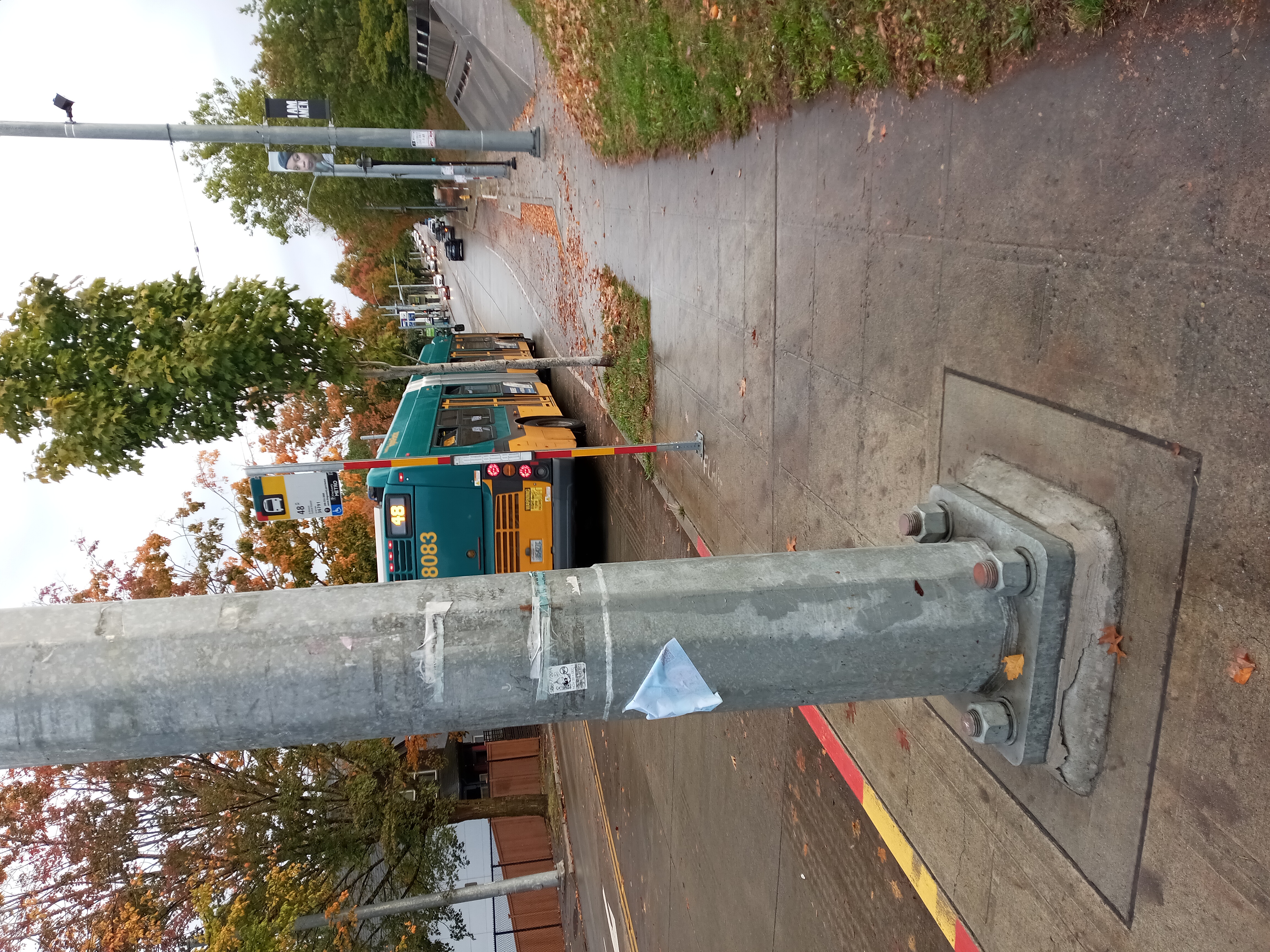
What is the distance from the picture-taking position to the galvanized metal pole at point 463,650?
2328 mm

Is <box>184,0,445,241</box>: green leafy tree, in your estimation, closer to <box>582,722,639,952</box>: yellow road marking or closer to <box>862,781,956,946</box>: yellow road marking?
<box>582,722,639,952</box>: yellow road marking

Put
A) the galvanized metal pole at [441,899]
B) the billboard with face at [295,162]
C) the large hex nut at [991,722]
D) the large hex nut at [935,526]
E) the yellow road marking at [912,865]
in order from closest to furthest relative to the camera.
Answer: the large hex nut at [991,722]
the large hex nut at [935,526]
the yellow road marking at [912,865]
the billboard with face at [295,162]
the galvanized metal pole at [441,899]

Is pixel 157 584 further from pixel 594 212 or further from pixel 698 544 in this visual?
A: pixel 698 544

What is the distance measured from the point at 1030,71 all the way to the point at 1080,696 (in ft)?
9.44

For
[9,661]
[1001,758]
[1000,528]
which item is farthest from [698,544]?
[9,661]

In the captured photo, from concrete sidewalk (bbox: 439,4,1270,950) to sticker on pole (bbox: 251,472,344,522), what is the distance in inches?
178

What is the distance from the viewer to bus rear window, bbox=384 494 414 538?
961 centimetres

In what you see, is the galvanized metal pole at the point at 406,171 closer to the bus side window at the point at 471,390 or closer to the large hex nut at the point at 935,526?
the bus side window at the point at 471,390

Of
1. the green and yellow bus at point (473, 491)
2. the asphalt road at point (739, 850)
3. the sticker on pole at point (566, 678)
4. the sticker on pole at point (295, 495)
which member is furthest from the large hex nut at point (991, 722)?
the sticker on pole at point (295, 495)

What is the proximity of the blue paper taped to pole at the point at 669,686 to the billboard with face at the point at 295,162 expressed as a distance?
9.43 m

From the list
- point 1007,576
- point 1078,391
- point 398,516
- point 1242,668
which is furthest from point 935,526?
point 398,516

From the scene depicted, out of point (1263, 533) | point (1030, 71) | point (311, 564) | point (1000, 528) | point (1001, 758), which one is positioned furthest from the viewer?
point (311, 564)

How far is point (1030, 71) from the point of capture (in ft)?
11.7

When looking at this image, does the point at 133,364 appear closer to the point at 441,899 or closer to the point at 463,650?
the point at 463,650
